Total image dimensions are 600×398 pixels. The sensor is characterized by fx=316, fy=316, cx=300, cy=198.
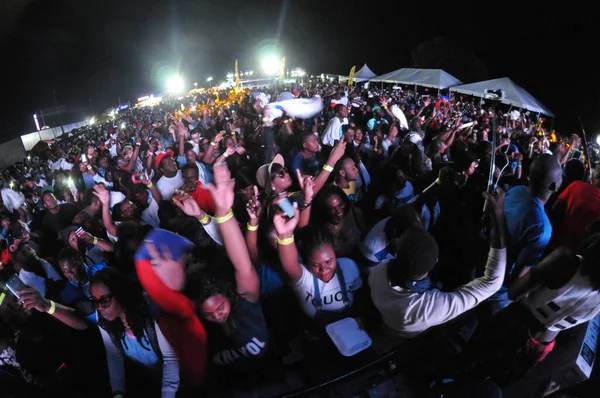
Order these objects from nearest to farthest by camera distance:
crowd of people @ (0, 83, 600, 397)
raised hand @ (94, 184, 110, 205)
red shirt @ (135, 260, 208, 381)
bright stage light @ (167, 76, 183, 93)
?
crowd of people @ (0, 83, 600, 397), red shirt @ (135, 260, 208, 381), raised hand @ (94, 184, 110, 205), bright stage light @ (167, 76, 183, 93)

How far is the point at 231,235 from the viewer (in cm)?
209

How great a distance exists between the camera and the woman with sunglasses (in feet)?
6.98

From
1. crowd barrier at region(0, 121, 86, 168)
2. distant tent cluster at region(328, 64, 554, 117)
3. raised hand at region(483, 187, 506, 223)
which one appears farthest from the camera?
crowd barrier at region(0, 121, 86, 168)

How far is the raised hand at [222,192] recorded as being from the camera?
6.74ft

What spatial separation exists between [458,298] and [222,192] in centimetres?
163

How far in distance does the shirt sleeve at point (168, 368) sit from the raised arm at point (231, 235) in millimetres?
607

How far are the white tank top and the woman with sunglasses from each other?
238 centimetres

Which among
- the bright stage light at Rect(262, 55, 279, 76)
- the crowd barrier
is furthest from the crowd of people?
the bright stage light at Rect(262, 55, 279, 76)

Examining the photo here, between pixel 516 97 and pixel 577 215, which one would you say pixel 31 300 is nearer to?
pixel 577 215

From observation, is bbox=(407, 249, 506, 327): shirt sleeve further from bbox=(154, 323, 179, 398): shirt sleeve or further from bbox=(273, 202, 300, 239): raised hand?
bbox=(154, 323, 179, 398): shirt sleeve

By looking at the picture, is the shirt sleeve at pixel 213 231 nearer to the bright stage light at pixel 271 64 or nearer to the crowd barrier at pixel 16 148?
the crowd barrier at pixel 16 148

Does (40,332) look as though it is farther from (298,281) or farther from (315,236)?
(315,236)

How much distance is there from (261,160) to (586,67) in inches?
1008

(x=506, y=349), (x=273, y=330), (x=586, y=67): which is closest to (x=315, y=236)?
(x=273, y=330)
